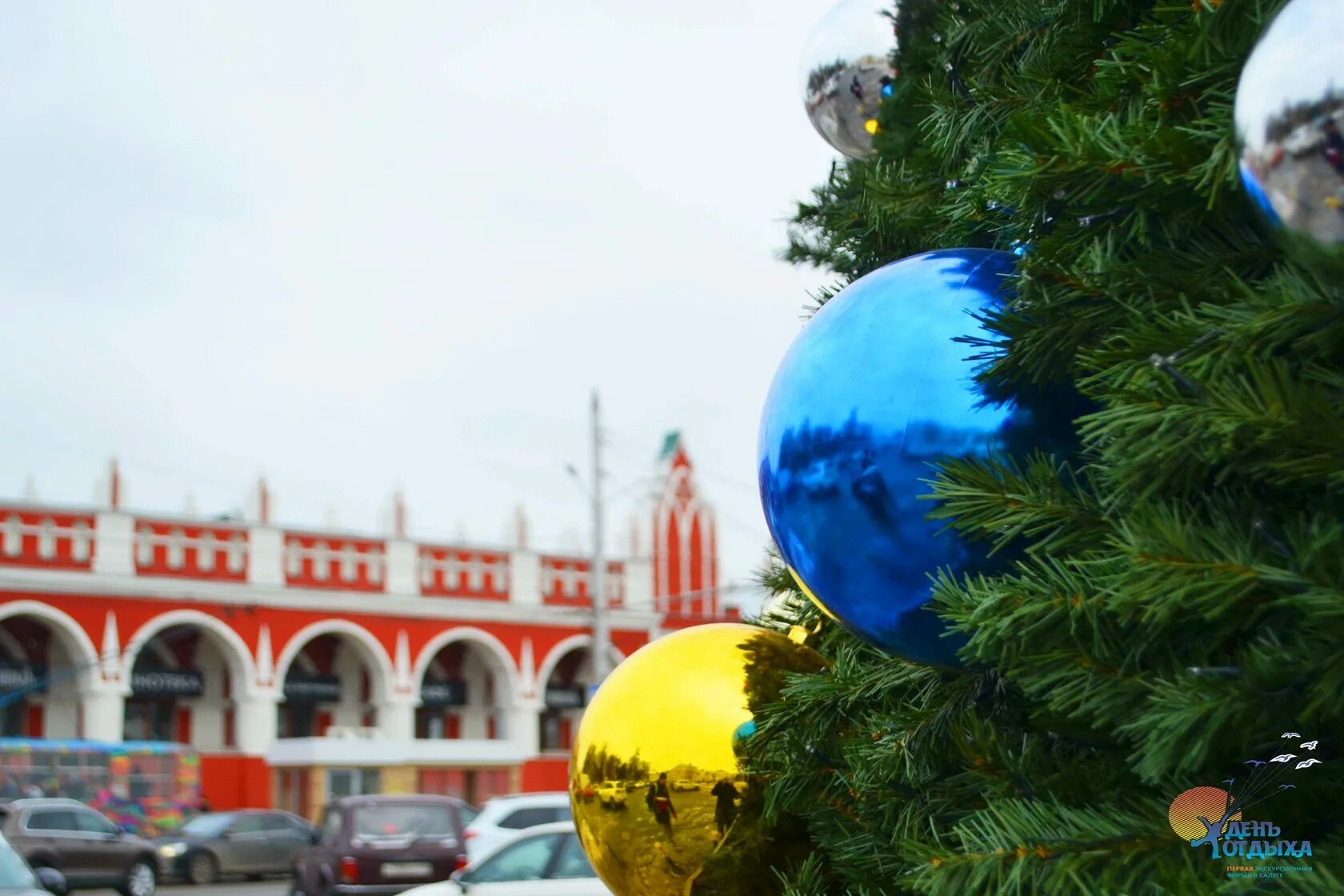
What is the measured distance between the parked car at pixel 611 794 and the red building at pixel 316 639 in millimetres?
23912

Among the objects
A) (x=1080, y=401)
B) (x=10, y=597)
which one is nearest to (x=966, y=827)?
(x=1080, y=401)

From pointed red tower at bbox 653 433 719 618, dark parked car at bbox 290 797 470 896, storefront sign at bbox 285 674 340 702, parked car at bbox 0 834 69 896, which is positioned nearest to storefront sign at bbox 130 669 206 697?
storefront sign at bbox 285 674 340 702

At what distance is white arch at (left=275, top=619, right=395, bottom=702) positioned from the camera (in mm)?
28422

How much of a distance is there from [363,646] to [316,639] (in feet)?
5.28

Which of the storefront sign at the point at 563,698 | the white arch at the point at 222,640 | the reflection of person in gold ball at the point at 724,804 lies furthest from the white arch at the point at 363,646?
the reflection of person in gold ball at the point at 724,804

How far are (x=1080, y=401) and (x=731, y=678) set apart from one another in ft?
2.94

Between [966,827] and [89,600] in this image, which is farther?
[89,600]

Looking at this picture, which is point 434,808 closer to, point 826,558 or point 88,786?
point 88,786

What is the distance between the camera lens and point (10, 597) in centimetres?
2494

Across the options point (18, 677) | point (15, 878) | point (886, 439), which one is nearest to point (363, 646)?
point (18, 677)

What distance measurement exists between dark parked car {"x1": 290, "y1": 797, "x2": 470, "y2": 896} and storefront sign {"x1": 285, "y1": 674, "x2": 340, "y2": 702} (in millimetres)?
13850

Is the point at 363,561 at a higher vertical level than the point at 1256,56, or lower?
higher

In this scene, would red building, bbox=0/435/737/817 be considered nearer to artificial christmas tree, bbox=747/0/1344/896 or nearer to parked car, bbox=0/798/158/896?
parked car, bbox=0/798/158/896

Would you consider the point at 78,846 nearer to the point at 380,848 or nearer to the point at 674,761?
the point at 380,848
